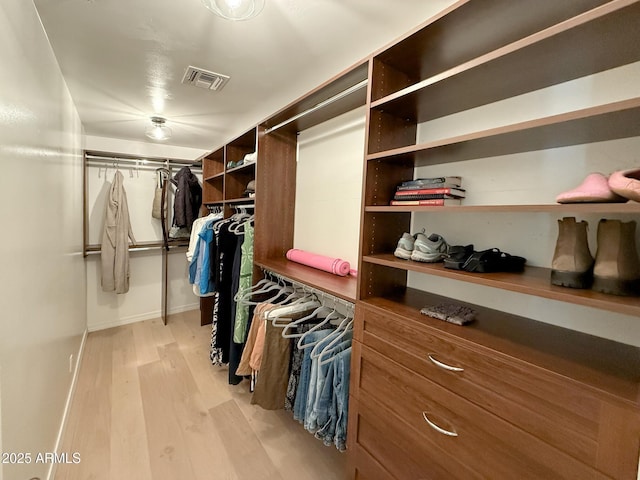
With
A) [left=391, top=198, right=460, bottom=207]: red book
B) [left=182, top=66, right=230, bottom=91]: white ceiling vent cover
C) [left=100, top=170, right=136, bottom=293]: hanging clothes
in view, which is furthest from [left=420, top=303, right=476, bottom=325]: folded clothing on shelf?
[left=100, top=170, right=136, bottom=293]: hanging clothes

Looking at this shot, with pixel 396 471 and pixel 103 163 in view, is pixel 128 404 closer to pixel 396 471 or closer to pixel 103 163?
pixel 396 471

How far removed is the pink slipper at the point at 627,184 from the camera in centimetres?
67

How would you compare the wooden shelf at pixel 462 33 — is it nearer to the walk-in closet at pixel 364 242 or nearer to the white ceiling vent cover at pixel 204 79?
the walk-in closet at pixel 364 242

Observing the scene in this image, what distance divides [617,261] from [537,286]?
0.19 meters

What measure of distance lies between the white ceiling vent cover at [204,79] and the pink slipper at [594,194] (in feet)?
6.48

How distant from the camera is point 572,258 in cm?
83

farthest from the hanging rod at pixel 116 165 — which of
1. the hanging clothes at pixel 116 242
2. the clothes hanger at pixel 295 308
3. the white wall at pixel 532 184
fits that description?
the white wall at pixel 532 184

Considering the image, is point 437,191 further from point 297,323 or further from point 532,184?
point 297,323

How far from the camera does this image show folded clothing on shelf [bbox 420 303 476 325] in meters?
1.05

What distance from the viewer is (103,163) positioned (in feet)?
10.9

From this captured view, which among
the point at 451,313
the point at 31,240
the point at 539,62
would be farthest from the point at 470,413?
the point at 31,240

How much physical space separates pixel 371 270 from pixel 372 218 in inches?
9.6

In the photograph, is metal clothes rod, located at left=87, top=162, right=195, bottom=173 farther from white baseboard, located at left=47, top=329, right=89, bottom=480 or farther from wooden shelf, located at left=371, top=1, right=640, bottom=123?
wooden shelf, located at left=371, top=1, right=640, bottom=123

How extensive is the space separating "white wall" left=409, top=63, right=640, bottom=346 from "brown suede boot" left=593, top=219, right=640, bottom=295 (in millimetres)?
169
